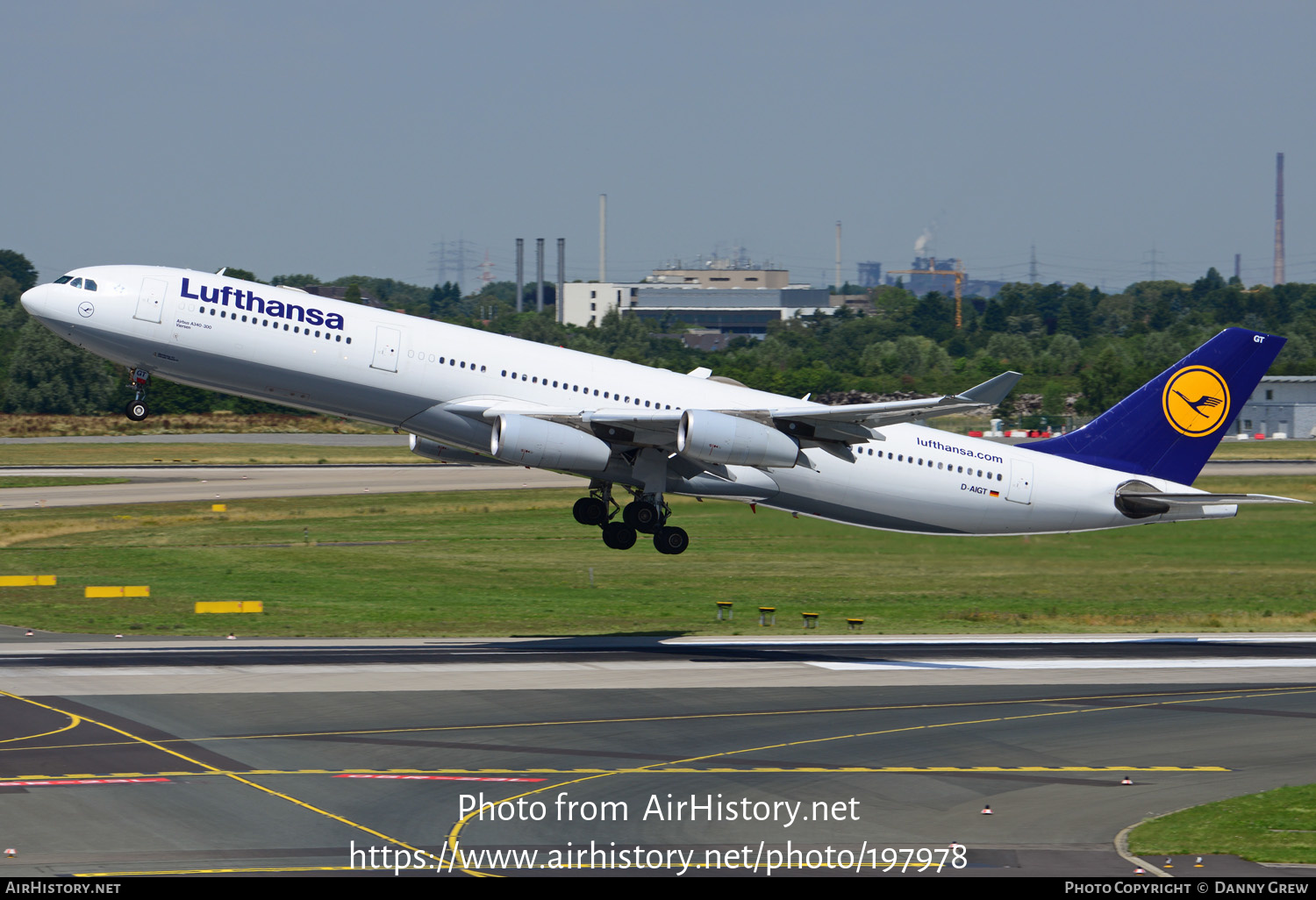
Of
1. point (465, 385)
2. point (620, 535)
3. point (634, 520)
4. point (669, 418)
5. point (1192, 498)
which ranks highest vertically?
point (465, 385)

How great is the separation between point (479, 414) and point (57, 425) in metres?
104

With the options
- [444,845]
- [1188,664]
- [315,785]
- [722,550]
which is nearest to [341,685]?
[315,785]

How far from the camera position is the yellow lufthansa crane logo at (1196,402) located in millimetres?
49250

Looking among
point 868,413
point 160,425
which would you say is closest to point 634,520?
point 868,413

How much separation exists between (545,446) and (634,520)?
19.5ft

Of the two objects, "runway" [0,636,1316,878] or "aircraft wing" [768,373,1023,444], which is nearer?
"runway" [0,636,1316,878]

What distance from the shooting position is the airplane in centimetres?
4203

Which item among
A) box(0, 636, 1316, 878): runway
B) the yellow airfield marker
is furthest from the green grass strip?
the yellow airfield marker

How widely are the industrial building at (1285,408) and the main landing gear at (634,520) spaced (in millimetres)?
119013

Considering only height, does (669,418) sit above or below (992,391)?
below

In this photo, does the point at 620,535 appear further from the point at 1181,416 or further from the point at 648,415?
the point at 1181,416

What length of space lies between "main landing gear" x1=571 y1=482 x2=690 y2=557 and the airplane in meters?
0.08

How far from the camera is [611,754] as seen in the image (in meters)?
33.2

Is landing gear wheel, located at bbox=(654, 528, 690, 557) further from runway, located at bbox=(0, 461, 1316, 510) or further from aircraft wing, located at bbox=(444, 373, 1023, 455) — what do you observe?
runway, located at bbox=(0, 461, 1316, 510)
